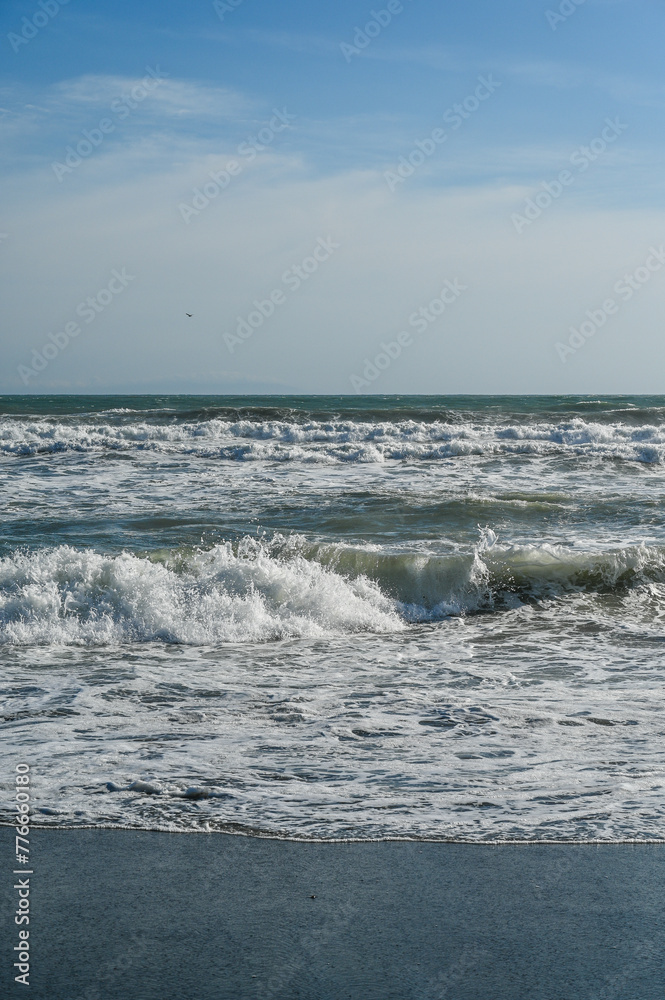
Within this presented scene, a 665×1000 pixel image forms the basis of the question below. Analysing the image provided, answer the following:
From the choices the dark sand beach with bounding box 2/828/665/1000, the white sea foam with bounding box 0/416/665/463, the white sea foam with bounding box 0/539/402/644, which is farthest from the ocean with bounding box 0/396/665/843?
the white sea foam with bounding box 0/416/665/463

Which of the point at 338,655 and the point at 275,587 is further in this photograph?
the point at 275,587

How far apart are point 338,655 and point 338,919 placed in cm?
403

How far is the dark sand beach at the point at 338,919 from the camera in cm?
263

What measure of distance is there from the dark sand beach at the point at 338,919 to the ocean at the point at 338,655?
8.2 inches

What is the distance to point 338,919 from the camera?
9.76 feet

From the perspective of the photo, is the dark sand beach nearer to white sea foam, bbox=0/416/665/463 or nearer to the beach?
the beach

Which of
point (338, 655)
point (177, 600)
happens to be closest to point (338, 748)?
point (338, 655)

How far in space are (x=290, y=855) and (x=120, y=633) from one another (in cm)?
448

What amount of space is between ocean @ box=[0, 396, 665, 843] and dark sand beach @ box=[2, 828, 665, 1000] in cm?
21

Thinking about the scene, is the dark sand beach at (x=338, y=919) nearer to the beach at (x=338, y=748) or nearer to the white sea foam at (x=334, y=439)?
the beach at (x=338, y=748)

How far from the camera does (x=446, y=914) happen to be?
3008 millimetres

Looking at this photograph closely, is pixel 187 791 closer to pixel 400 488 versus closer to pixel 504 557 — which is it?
pixel 504 557

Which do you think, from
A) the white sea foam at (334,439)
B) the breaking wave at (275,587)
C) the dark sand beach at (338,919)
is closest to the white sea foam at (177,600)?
the breaking wave at (275,587)

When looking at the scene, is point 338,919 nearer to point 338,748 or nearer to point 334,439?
point 338,748
